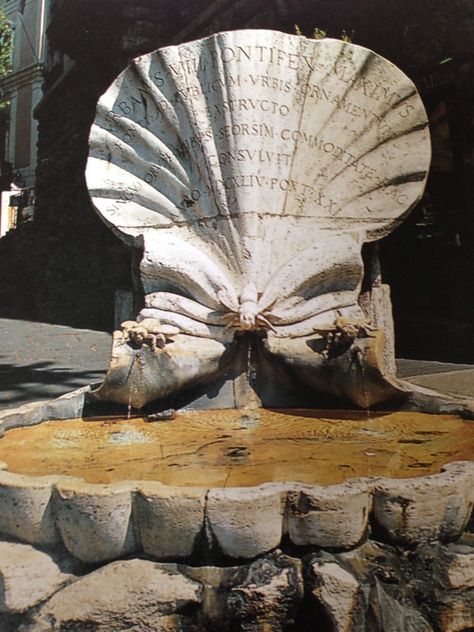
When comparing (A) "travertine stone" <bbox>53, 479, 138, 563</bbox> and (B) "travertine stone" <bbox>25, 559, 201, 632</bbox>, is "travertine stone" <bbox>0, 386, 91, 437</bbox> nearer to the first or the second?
(A) "travertine stone" <bbox>53, 479, 138, 563</bbox>

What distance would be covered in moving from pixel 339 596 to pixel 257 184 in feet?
6.52

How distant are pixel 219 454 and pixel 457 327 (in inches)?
212

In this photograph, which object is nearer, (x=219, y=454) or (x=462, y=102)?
(x=219, y=454)

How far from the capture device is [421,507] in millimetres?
1832

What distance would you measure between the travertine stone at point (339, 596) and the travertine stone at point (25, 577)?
604 millimetres

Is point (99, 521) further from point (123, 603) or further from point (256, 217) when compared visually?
point (256, 217)

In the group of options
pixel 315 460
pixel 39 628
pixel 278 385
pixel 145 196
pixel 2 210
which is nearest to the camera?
pixel 39 628

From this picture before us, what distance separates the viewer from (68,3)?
13.3 metres

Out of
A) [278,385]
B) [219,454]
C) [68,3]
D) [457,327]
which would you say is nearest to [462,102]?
[457,327]

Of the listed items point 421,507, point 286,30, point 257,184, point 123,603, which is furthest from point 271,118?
point 286,30

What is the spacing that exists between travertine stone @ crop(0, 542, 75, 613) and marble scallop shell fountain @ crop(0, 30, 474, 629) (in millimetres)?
732

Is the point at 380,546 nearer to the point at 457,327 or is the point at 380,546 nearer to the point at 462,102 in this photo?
the point at 457,327

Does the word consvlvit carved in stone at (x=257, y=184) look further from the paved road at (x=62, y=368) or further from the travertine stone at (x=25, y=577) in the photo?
the paved road at (x=62, y=368)

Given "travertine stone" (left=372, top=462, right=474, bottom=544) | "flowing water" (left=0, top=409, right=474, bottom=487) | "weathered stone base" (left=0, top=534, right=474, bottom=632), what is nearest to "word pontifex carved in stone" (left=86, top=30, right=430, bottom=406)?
"flowing water" (left=0, top=409, right=474, bottom=487)
